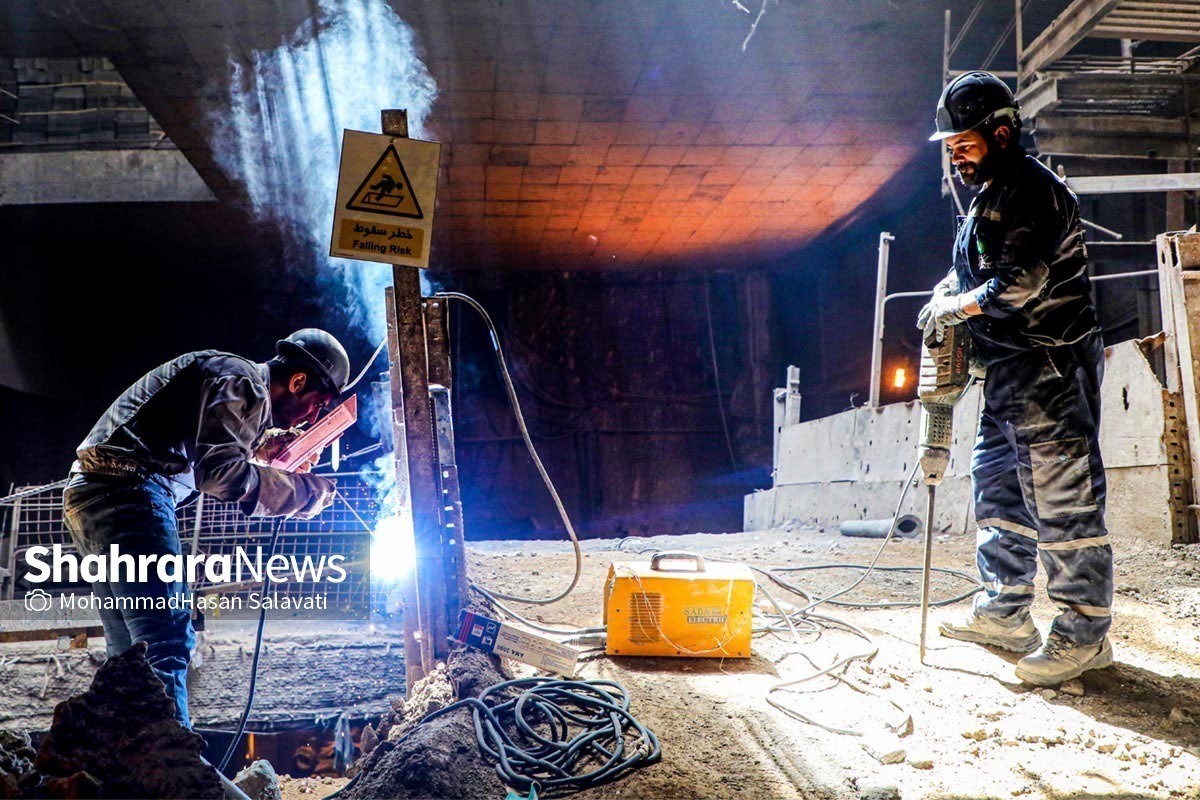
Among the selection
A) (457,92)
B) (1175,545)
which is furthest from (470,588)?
(457,92)

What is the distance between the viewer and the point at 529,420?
13.9 meters

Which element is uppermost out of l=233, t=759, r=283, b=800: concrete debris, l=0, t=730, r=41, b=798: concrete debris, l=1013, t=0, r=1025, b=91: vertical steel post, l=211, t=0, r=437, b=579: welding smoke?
l=211, t=0, r=437, b=579: welding smoke

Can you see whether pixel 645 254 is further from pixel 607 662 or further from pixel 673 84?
pixel 607 662

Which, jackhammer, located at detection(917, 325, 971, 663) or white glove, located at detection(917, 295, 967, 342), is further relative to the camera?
jackhammer, located at detection(917, 325, 971, 663)

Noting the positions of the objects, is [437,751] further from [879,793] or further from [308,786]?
[308,786]

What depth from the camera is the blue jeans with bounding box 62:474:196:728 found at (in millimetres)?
2930

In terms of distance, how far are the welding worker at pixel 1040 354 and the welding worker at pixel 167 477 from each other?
2.81 m

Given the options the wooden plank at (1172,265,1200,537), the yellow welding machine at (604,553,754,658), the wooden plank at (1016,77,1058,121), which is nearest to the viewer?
the yellow welding machine at (604,553,754,658)

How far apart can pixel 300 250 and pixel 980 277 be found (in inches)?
449

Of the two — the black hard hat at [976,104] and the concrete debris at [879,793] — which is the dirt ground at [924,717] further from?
the black hard hat at [976,104]

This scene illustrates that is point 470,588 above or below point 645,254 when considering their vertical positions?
below

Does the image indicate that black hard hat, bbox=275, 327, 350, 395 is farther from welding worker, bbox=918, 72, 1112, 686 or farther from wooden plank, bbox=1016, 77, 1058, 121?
wooden plank, bbox=1016, 77, 1058, 121

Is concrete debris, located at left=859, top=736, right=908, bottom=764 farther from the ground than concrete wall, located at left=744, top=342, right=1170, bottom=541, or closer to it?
closer to it

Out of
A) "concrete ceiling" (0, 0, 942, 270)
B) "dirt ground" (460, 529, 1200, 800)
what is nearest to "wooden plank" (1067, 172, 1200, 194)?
"concrete ceiling" (0, 0, 942, 270)
